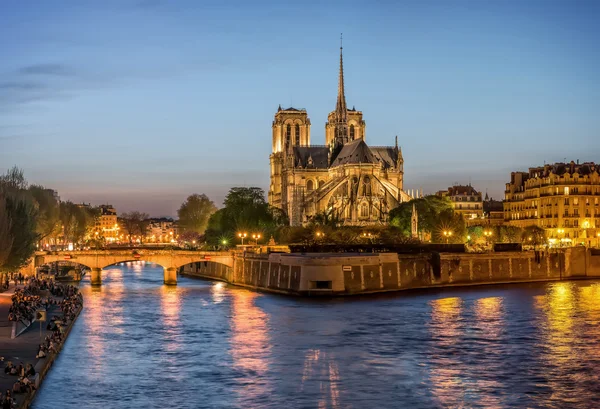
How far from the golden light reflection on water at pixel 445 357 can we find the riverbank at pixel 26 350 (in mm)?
14432

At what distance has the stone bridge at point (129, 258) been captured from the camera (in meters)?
85.5

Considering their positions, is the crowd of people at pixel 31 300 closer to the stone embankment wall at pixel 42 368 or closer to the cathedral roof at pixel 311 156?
the stone embankment wall at pixel 42 368

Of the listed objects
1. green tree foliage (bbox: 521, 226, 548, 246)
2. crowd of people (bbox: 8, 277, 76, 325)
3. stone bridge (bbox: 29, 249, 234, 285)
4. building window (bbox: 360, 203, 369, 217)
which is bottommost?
crowd of people (bbox: 8, 277, 76, 325)

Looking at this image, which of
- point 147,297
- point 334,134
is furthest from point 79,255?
point 334,134

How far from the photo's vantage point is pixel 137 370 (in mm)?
40062

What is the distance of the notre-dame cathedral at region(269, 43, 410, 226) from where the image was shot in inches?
5153

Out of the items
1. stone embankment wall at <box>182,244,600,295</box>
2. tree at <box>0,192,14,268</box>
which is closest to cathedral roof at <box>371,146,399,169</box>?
stone embankment wall at <box>182,244,600,295</box>

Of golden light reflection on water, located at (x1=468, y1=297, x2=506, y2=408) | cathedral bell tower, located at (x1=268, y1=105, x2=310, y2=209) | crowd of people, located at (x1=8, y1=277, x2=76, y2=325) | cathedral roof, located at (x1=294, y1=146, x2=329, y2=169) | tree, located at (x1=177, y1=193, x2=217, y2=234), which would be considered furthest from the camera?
tree, located at (x1=177, y1=193, x2=217, y2=234)

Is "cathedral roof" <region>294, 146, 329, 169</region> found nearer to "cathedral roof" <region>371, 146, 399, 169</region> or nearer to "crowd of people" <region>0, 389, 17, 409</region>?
"cathedral roof" <region>371, 146, 399, 169</region>

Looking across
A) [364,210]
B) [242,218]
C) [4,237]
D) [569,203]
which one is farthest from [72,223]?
[4,237]

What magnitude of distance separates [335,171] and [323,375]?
4148 inches

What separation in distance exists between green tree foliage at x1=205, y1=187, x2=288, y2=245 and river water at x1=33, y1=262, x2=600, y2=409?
2016 inches

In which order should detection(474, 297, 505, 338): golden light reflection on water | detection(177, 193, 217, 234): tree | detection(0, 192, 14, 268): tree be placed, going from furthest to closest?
detection(177, 193, 217, 234): tree → detection(0, 192, 14, 268): tree → detection(474, 297, 505, 338): golden light reflection on water

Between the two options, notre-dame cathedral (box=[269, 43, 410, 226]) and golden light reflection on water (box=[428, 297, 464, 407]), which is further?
notre-dame cathedral (box=[269, 43, 410, 226])
